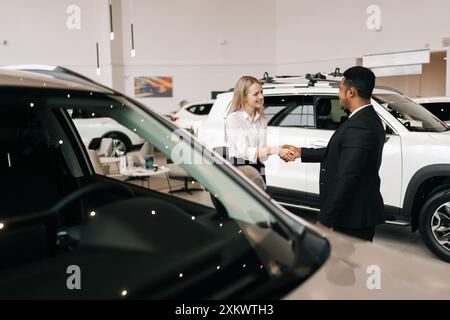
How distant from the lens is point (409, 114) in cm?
446

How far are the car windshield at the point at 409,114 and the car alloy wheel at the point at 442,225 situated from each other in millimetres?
842

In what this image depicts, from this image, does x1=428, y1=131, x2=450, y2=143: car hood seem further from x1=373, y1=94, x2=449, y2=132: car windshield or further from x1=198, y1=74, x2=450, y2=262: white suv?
x1=373, y1=94, x2=449, y2=132: car windshield

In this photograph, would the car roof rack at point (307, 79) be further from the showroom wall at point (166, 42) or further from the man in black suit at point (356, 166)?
the showroom wall at point (166, 42)

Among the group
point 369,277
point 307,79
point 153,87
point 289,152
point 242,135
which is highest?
point 153,87

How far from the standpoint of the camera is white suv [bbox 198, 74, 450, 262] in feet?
12.8

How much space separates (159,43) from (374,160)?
13928 mm

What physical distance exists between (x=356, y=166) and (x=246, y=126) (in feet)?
3.77

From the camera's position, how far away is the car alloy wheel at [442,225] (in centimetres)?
380

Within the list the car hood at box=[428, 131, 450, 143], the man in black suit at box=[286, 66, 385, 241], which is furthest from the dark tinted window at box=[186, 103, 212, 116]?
the man in black suit at box=[286, 66, 385, 241]

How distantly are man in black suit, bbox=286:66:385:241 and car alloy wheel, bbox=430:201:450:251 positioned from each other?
5.57ft

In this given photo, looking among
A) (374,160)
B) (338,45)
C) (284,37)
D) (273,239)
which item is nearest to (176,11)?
(284,37)

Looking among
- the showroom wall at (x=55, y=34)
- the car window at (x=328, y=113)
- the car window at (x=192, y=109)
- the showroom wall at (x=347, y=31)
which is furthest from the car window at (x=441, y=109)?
the showroom wall at (x=55, y=34)

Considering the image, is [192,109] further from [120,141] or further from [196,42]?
[196,42]

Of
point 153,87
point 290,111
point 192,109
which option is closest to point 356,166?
point 290,111
